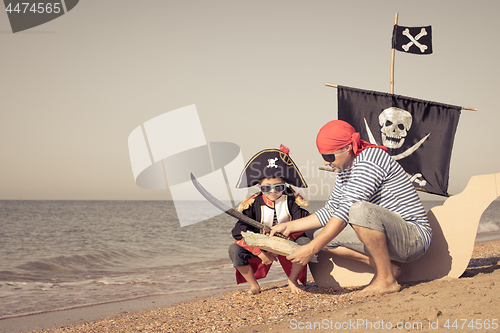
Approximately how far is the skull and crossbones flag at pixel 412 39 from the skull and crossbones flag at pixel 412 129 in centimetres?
91

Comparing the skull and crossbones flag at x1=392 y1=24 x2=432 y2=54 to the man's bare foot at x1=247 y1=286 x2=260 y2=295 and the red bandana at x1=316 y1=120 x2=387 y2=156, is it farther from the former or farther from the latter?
the man's bare foot at x1=247 y1=286 x2=260 y2=295

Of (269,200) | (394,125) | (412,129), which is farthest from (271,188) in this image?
(412,129)

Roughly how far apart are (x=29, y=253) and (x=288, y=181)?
28.2ft

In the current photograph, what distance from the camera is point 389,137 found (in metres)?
5.81

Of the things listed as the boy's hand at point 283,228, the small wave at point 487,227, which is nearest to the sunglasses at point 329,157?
the boy's hand at point 283,228

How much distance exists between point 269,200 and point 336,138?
99 cm

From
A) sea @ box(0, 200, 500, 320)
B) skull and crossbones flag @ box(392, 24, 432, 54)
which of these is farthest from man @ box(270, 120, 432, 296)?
skull and crossbones flag @ box(392, 24, 432, 54)

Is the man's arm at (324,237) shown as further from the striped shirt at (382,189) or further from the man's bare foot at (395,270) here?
the man's bare foot at (395,270)

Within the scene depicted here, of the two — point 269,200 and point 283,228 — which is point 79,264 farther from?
point 283,228

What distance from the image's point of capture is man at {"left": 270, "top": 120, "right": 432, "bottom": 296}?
2.58m

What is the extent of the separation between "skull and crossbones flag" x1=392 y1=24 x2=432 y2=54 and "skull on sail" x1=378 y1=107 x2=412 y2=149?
1.14m

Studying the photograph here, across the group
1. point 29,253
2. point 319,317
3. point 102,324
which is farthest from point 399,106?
point 29,253

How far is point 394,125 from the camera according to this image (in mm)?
5883

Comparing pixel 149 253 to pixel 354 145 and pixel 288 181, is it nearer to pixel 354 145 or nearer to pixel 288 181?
pixel 288 181
